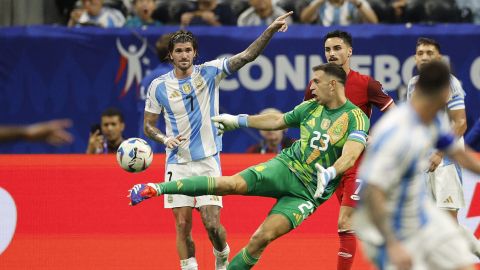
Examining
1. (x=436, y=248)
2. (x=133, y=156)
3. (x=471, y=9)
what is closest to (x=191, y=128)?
(x=133, y=156)

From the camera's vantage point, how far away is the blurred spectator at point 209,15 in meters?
13.8

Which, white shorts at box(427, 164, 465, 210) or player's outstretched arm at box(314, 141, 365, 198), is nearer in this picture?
player's outstretched arm at box(314, 141, 365, 198)

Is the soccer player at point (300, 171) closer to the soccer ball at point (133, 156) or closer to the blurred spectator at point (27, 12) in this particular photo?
the soccer ball at point (133, 156)

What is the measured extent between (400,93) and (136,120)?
3.29 metres

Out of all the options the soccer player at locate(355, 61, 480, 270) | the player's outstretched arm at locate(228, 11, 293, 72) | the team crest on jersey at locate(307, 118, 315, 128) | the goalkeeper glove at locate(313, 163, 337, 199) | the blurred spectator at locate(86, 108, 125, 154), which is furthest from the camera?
the blurred spectator at locate(86, 108, 125, 154)

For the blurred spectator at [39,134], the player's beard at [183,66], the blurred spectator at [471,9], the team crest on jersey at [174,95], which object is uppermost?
the blurred spectator at [471,9]

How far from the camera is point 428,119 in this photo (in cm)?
593

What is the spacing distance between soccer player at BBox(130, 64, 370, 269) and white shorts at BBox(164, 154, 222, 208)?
0.81 m

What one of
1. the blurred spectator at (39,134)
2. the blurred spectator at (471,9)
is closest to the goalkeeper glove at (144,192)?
the blurred spectator at (39,134)

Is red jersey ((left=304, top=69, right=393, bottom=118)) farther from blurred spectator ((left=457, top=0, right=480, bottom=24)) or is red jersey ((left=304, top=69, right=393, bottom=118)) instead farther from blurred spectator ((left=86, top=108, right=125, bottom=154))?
blurred spectator ((left=457, top=0, right=480, bottom=24))

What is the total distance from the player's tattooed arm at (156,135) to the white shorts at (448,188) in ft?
7.92

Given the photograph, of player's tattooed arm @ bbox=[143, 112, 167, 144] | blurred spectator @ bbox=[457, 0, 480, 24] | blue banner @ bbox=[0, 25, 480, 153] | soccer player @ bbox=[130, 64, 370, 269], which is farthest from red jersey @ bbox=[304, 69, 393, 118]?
blurred spectator @ bbox=[457, 0, 480, 24]

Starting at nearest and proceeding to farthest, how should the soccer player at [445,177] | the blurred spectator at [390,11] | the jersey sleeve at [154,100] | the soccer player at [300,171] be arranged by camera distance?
1. the soccer player at [300,171]
2. the jersey sleeve at [154,100]
3. the soccer player at [445,177]
4. the blurred spectator at [390,11]

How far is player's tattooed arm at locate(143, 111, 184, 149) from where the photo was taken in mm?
9000
